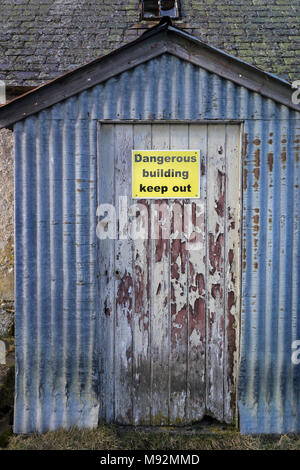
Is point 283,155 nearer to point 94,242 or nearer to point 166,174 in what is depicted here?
point 166,174

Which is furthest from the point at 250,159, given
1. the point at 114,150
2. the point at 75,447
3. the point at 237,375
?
the point at 75,447

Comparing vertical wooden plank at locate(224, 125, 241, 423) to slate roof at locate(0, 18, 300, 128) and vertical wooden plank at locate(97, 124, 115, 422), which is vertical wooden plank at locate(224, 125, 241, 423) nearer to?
slate roof at locate(0, 18, 300, 128)

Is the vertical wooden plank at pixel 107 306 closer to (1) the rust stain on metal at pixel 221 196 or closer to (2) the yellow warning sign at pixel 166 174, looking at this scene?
(2) the yellow warning sign at pixel 166 174

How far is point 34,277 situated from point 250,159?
7.31 feet

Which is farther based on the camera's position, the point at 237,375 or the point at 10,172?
the point at 10,172

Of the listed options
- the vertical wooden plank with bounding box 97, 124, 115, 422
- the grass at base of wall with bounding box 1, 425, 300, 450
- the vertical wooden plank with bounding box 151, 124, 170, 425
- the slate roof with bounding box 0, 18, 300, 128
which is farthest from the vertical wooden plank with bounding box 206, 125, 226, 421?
the vertical wooden plank with bounding box 97, 124, 115, 422

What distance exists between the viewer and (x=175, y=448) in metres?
3.16

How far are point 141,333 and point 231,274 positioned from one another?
1017 mm

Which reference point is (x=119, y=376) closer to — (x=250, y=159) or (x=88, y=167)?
(x=88, y=167)

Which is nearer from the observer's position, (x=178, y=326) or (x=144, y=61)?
(x=144, y=61)

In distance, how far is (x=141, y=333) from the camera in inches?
136

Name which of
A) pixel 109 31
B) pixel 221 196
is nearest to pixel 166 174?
pixel 221 196

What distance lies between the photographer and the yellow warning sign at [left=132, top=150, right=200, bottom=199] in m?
3.36
